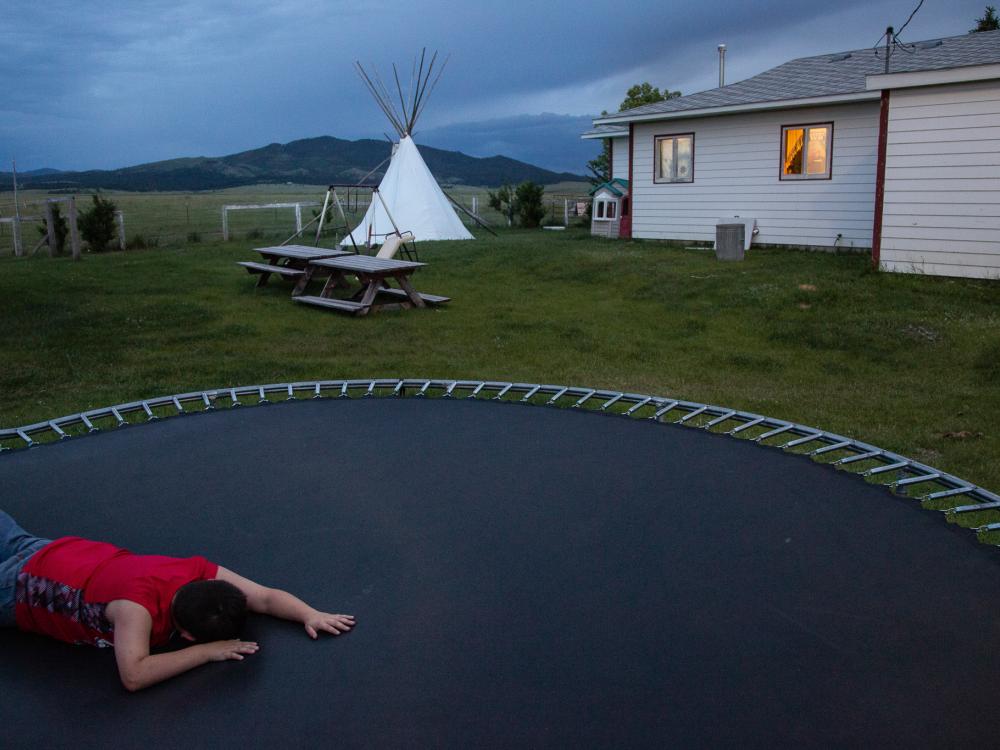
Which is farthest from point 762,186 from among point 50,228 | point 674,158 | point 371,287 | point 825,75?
point 50,228

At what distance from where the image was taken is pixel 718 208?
9.87 m

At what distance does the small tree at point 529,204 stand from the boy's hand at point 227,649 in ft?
45.9

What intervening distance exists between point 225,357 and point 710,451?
11.0 feet

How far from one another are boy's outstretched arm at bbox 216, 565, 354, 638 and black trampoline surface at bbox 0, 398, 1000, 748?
25 millimetres

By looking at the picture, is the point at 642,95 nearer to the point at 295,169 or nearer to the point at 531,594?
the point at 531,594

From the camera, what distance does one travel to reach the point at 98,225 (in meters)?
10.7

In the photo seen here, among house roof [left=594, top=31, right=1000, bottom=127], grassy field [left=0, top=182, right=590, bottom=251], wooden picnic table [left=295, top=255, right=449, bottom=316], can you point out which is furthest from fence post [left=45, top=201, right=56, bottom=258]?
house roof [left=594, top=31, right=1000, bottom=127]

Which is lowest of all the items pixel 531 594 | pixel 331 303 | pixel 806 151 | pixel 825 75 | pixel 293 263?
pixel 531 594

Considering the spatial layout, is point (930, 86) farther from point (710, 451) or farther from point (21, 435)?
point (21, 435)

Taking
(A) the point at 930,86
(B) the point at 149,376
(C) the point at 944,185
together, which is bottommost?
(B) the point at 149,376

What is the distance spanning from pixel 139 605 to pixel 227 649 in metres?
0.16

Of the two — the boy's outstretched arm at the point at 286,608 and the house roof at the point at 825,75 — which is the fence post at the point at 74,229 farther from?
the boy's outstretched arm at the point at 286,608

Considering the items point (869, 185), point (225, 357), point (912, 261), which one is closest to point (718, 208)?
point (869, 185)

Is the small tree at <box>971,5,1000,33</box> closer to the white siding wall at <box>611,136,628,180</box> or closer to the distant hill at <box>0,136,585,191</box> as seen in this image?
the white siding wall at <box>611,136,628,180</box>
